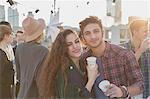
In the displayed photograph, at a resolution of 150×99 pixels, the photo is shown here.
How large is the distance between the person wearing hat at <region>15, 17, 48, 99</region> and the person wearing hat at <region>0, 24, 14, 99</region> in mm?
217

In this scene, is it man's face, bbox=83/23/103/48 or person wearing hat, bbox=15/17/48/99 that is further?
person wearing hat, bbox=15/17/48/99

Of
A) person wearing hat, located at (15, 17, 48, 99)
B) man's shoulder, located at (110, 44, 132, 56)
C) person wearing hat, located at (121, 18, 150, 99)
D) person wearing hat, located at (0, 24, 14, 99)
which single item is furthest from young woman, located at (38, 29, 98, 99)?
person wearing hat, located at (0, 24, 14, 99)

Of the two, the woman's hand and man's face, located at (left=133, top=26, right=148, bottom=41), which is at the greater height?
man's face, located at (left=133, top=26, right=148, bottom=41)

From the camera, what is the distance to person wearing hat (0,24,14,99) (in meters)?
1.93

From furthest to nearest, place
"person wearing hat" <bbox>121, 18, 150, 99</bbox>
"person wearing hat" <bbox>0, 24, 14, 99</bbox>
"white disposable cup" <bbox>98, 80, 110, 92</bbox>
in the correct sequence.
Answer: "person wearing hat" <bbox>0, 24, 14, 99</bbox>, "person wearing hat" <bbox>121, 18, 150, 99</bbox>, "white disposable cup" <bbox>98, 80, 110, 92</bbox>

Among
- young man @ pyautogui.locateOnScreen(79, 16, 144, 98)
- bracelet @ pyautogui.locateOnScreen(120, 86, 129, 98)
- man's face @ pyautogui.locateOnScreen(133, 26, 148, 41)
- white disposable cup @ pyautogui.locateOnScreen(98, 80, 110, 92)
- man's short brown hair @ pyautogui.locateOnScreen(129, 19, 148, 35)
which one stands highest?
man's short brown hair @ pyautogui.locateOnScreen(129, 19, 148, 35)

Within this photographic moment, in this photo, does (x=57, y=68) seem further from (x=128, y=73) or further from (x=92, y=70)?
(x=128, y=73)

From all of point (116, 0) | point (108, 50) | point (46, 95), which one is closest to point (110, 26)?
→ point (116, 0)

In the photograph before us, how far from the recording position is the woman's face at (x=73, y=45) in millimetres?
1277

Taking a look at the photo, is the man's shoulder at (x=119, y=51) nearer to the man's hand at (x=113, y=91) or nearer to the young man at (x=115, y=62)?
the young man at (x=115, y=62)

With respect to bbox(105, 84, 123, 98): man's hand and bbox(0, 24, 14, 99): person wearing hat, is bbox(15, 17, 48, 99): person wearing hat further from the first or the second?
bbox(105, 84, 123, 98): man's hand

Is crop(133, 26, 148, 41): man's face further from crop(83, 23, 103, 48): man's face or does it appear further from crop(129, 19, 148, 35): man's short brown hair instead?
crop(83, 23, 103, 48): man's face

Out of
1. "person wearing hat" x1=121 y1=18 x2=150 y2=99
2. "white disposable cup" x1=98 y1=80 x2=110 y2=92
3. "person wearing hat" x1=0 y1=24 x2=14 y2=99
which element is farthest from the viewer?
"person wearing hat" x1=0 y1=24 x2=14 y2=99

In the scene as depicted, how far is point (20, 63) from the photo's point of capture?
5.54 feet
